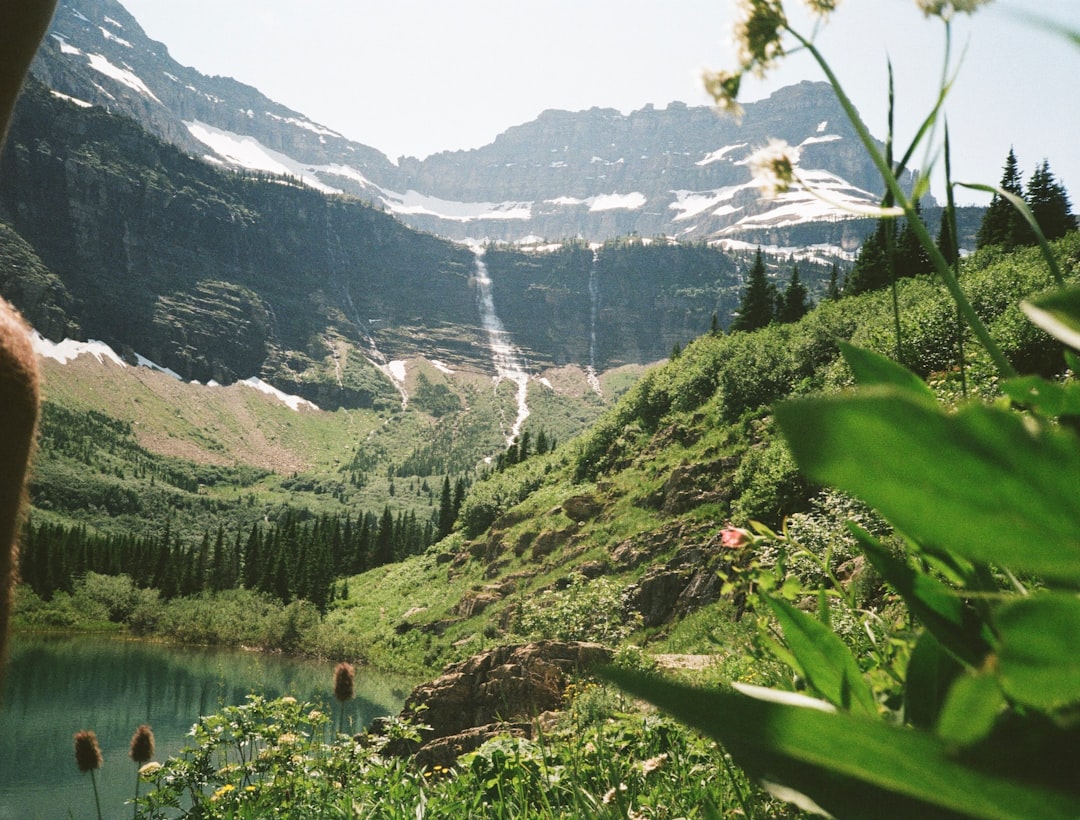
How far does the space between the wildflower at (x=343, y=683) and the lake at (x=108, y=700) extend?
26.0 feet

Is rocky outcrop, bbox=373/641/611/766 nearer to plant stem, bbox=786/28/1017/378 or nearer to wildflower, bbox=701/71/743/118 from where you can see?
wildflower, bbox=701/71/743/118

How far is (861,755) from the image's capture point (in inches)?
7.1

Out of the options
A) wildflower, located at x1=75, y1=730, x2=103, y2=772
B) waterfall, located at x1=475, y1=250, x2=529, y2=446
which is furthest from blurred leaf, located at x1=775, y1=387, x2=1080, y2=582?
waterfall, located at x1=475, y1=250, x2=529, y2=446

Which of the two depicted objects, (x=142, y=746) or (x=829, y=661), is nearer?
(x=829, y=661)

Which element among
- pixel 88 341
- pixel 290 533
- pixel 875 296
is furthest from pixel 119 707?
pixel 88 341

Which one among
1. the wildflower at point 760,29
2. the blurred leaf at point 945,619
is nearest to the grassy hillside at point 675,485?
the wildflower at point 760,29

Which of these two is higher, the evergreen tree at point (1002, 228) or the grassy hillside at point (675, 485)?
the evergreen tree at point (1002, 228)

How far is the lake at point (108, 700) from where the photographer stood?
1895 cm

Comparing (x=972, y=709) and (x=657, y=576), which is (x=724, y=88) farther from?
(x=657, y=576)

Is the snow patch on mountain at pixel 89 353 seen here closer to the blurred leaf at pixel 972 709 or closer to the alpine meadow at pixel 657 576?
the alpine meadow at pixel 657 576

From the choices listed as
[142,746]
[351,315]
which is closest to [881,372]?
[142,746]

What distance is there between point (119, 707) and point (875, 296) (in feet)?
115

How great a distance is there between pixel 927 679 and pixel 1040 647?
0.27 meters

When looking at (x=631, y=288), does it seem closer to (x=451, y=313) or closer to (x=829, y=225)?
(x=451, y=313)
